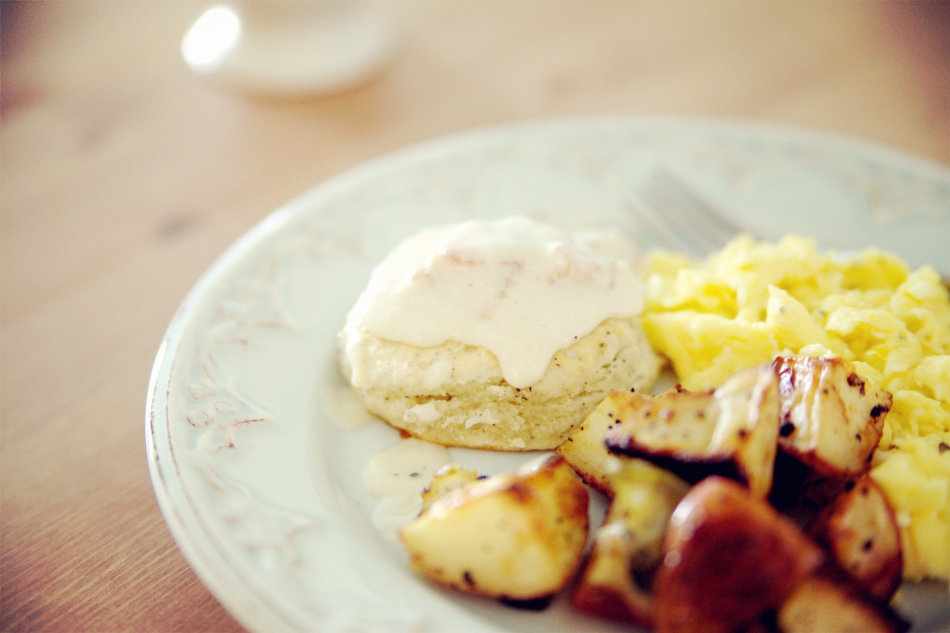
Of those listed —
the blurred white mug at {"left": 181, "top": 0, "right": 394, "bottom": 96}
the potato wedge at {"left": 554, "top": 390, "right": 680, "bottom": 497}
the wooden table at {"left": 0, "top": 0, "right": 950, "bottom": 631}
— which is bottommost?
the potato wedge at {"left": 554, "top": 390, "right": 680, "bottom": 497}

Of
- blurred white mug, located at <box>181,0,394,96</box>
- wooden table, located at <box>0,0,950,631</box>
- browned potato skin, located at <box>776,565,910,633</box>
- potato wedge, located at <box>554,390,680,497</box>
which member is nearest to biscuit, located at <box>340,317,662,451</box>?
potato wedge, located at <box>554,390,680,497</box>

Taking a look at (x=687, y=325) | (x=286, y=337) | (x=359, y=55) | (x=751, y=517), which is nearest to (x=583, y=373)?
(x=687, y=325)

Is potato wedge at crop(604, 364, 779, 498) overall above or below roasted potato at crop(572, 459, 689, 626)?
above

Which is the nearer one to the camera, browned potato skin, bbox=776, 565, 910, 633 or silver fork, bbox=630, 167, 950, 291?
browned potato skin, bbox=776, 565, 910, 633

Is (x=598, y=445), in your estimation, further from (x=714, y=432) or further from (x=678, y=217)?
(x=678, y=217)

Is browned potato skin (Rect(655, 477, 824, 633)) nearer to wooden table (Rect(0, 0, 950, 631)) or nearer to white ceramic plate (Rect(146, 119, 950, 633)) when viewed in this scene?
white ceramic plate (Rect(146, 119, 950, 633))

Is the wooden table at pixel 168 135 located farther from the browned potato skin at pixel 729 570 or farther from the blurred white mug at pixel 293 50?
the browned potato skin at pixel 729 570

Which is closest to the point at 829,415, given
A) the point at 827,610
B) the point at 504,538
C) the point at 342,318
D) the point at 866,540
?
the point at 866,540
